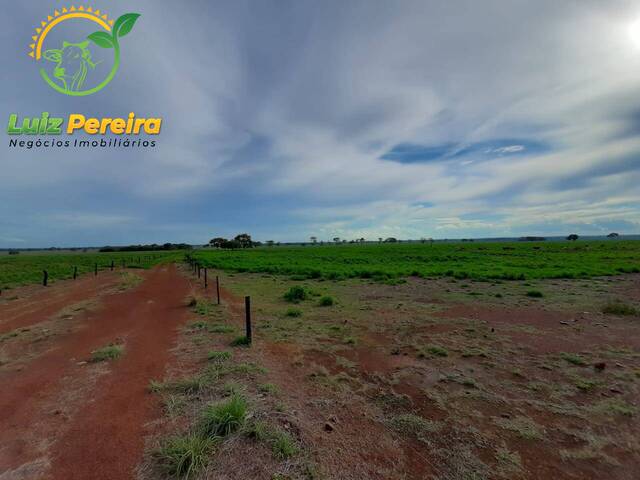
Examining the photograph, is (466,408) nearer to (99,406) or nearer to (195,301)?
(99,406)

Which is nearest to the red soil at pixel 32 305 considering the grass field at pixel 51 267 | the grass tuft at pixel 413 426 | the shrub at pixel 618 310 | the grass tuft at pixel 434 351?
the grass field at pixel 51 267

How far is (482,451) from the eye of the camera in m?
4.23

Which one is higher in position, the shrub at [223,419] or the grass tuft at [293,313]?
the shrub at [223,419]

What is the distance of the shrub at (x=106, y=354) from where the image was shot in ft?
25.0

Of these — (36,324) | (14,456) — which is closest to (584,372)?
(14,456)

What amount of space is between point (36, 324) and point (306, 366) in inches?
478

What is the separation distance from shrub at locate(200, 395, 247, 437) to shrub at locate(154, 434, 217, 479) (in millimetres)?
248

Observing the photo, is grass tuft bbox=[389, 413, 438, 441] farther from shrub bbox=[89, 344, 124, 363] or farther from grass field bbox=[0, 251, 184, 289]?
grass field bbox=[0, 251, 184, 289]

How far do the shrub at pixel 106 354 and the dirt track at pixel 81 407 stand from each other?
20 centimetres

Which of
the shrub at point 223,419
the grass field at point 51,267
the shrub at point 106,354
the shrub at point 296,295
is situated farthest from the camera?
the grass field at point 51,267

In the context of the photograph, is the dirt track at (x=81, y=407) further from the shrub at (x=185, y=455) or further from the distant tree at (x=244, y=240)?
the distant tree at (x=244, y=240)

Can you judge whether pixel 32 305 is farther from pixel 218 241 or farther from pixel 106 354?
pixel 218 241

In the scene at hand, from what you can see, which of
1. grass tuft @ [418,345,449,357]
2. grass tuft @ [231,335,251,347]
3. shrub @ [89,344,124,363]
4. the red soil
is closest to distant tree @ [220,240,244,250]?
the red soil

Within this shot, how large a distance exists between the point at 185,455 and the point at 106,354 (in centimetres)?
584
